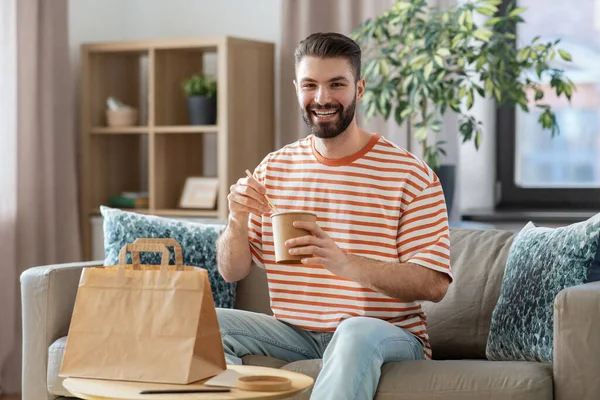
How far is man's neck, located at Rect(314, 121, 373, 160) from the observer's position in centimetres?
241

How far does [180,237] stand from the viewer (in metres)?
2.86

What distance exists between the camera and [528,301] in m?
2.39

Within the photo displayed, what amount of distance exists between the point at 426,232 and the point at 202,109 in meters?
2.10

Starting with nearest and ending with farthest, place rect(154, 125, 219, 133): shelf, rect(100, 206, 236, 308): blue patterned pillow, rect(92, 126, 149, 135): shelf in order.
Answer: rect(100, 206, 236, 308): blue patterned pillow → rect(154, 125, 219, 133): shelf → rect(92, 126, 149, 135): shelf

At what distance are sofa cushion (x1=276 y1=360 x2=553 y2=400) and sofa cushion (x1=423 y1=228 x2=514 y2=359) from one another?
0.41m

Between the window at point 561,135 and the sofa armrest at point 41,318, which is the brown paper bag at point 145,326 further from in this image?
the window at point 561,135

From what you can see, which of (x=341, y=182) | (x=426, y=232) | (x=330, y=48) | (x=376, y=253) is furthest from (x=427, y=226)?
(x=330, y=48)

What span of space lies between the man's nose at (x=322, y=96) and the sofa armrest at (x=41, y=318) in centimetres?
87

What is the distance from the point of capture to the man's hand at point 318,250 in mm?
1968

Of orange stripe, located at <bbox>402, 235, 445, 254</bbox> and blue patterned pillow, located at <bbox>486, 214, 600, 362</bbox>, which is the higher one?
orange stripe, located at <bbox>402, 235, 445, 254</bbox>

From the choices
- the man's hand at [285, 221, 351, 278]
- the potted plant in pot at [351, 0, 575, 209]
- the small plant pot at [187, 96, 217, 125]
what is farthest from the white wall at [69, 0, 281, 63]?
the man's hand at [285, 221, 351, 278]

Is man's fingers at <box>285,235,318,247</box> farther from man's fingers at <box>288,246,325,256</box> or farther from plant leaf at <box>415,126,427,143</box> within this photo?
plant leaf at <box>415,126,427,143</box>

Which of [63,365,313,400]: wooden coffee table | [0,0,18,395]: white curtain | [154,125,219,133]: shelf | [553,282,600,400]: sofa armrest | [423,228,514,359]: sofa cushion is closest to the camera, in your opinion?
[63,365,313,400]: wooden coffee table

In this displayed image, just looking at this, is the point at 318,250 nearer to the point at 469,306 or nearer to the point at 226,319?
the point at 226,319
